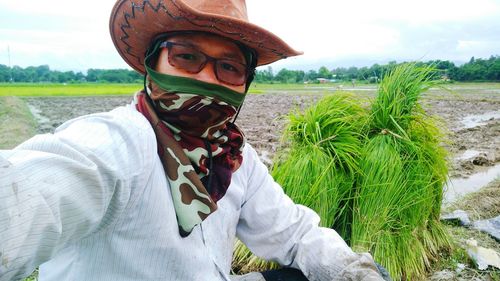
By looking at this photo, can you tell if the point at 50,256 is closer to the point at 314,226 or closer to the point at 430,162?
the point at 314,226

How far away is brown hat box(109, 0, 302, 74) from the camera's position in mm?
1334

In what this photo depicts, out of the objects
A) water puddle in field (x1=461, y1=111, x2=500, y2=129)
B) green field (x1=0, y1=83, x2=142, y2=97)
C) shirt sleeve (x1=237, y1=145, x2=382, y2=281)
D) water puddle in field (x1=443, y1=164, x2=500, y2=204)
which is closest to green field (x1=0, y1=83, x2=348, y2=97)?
green field (x1=0, y1=83, x2=142, y2=97)

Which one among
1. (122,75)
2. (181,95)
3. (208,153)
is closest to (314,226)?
(208,153)

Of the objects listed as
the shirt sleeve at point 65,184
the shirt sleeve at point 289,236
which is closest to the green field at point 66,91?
the shirt sleeve at point 289,236

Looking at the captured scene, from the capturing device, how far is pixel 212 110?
141cm

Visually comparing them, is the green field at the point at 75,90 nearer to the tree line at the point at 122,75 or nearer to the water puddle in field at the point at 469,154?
the tree line at the point at 122,75

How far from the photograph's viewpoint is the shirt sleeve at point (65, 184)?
768 mm

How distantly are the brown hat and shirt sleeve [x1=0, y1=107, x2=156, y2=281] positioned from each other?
1.36 ft

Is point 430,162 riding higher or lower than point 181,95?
lower

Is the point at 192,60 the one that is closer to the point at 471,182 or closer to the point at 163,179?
the point at 163,179

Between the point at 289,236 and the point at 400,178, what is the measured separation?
52.1 inches

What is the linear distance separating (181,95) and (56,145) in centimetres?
52

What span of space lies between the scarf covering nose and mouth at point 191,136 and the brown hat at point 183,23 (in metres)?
0.19

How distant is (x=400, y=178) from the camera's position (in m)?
2.87
